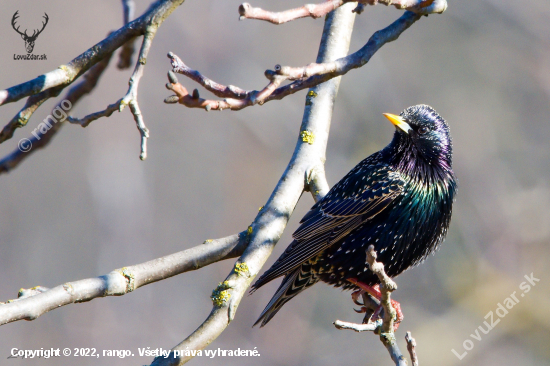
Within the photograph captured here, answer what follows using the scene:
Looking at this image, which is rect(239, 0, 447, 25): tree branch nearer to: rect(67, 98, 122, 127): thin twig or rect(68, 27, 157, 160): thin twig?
rect(68, 27, 157, 160): thin twig

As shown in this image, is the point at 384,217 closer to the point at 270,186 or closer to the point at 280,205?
the point at 280,205

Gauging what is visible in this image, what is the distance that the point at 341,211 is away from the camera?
3.98 meters

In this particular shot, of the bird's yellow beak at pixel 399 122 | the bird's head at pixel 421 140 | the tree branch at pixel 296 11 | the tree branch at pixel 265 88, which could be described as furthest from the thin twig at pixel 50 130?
the bird's head at pixel 421 140

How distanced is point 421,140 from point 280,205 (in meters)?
1.13

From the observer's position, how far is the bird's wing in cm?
388

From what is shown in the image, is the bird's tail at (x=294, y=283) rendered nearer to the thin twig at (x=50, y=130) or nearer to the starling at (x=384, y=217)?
the starling at (x=384, y=217)

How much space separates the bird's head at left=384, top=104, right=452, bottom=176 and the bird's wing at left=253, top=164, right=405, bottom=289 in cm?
16

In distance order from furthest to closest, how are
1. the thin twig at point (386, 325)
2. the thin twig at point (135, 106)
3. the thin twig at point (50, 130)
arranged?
the thin twig at point (50, 130) → the thin twig at point (135, 106) → the thin twig at point (386, 325)

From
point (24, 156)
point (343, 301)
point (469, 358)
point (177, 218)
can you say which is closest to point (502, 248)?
point (469, 358)

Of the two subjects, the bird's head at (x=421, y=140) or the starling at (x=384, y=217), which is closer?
the starling at (x=384, y=217)

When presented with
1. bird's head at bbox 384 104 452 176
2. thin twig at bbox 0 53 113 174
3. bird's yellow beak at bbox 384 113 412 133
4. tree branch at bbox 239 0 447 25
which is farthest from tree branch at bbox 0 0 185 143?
bird's head at bbox 384 104 452 176

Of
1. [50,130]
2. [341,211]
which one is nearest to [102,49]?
[50,130]

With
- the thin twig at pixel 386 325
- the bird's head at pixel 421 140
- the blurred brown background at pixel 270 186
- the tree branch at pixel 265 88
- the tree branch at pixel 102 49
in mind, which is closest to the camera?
the tree branch at pixel 265 88

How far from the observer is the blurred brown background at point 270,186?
7.52m
